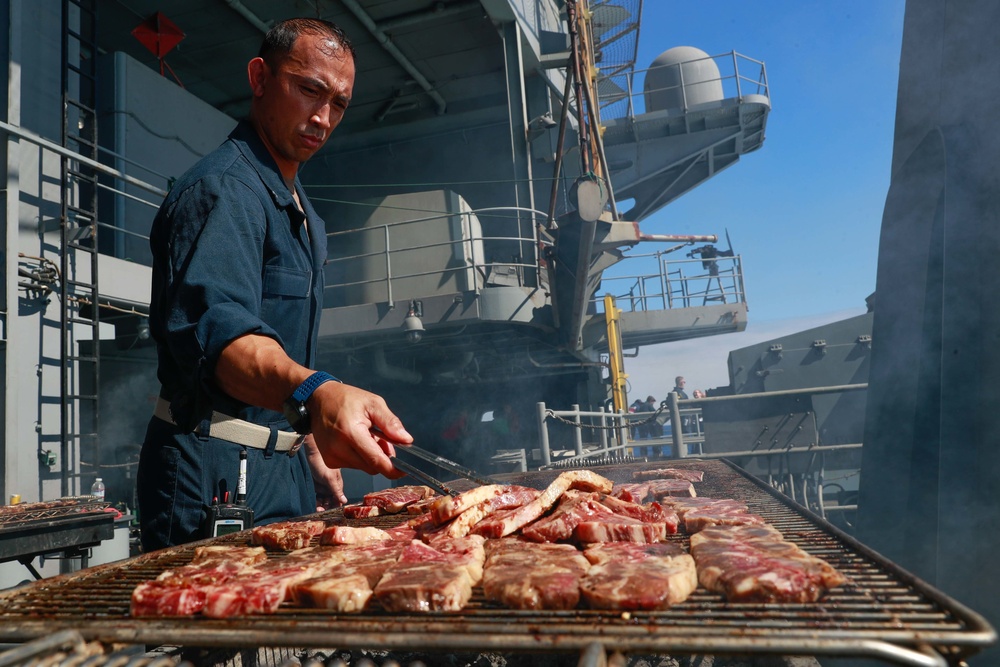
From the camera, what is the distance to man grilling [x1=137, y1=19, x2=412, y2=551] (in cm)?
152

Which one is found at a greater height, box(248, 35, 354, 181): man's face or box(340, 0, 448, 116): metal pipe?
box(340, 0, 448, 116): metal pipe

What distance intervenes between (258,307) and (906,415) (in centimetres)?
283

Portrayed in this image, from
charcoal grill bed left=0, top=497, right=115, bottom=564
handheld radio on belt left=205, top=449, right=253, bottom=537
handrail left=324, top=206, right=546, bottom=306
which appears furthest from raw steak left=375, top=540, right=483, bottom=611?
handrail left=324, top=206, right=546, bottom=306

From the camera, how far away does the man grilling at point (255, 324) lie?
1.52m

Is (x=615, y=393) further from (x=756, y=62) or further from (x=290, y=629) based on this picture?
(x=290, y=629)

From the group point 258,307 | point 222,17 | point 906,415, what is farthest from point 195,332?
point 222,17

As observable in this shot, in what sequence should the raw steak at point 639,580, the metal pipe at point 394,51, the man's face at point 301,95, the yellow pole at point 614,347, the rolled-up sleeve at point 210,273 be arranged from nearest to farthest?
the raw steak at point 639,580, the rolled-up sleeve at point 210,273, the man's face at point 301,95, the metal pipe at point 394,51, the yellow pole at point 614,347

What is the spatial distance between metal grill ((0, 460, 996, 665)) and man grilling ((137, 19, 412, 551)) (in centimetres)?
45

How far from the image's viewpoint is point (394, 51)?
11719 mm

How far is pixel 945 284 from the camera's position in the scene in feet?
8.57

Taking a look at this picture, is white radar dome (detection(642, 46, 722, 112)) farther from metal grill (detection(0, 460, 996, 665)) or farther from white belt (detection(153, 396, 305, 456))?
metal grill (detection(0, 460, 996, 665))

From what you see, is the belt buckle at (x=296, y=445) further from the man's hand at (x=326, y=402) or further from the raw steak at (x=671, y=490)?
the raw steak at (x=671, y=490)

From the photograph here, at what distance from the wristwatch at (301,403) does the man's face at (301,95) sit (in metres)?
1.06

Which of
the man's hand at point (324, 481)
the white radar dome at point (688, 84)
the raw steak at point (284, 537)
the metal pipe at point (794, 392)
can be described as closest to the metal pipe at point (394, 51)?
the white radar dome at point (688, 84)
